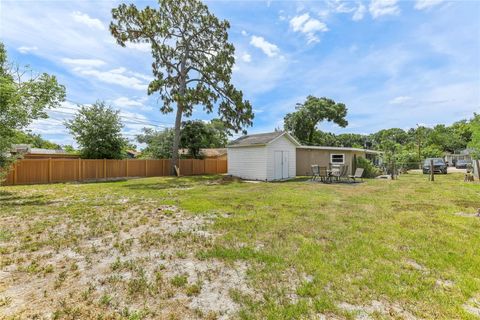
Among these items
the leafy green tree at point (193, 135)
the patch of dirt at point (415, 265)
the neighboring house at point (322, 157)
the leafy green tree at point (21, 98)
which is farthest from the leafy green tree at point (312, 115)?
the patch of dirt at point (415, 265)

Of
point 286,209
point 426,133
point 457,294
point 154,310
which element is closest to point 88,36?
point 286,209

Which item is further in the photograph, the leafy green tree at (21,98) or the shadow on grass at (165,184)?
the shadow on grass at (165,184)

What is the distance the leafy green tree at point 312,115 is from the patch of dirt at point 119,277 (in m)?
28.6

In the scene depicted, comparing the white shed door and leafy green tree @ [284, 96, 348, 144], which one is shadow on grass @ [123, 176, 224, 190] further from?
leafy green tree @ [284, 96, 348, 144]

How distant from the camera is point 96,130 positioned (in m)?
16.6

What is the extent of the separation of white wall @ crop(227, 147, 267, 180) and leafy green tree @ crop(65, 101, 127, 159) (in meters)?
8.70

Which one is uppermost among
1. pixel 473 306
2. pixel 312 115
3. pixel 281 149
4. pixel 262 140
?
pixel 312 115

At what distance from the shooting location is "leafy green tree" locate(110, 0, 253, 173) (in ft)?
57.5

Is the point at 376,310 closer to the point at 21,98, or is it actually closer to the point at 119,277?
the point at 119,277

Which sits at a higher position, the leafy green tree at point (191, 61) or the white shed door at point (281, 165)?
the leafy green tree at point (191, 61)

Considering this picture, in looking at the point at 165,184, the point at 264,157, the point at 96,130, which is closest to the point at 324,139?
the point at 264,157

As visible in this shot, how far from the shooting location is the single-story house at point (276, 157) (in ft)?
51.1

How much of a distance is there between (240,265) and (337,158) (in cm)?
1780

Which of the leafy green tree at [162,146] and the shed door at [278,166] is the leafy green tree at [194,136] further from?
the shed door at [278,166]
